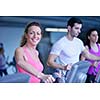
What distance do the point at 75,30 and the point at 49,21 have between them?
0.29 meters

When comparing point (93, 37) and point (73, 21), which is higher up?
point (73, 21)

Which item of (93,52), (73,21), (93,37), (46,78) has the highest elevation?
(73,21)

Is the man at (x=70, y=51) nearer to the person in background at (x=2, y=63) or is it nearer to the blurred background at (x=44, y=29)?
the blurred background at (x=44, y=29)

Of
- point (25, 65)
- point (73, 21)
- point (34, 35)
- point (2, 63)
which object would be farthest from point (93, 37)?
point (2, 63)

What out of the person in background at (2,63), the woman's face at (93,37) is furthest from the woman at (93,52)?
the person in background at (2,63)

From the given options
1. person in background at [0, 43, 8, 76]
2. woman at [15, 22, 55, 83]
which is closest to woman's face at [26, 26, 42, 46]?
woman at [15, 22, 55, 83]

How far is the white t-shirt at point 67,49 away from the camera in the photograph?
271 centimetres

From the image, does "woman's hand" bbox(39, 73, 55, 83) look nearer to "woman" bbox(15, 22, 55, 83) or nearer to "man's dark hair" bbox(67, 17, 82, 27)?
"woman" bbox(15, 22, 55, 83)

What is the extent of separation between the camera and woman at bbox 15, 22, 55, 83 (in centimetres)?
269

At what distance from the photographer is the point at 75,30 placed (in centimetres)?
272

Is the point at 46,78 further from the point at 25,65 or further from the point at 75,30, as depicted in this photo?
the point at 75,30

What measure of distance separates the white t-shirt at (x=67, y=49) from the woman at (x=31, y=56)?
0.63 feet

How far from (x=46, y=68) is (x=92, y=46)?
0.53m
